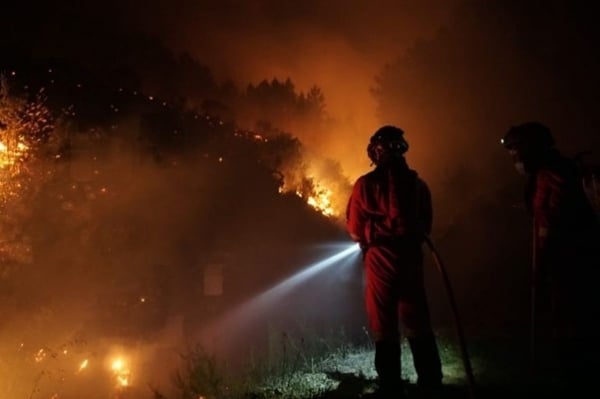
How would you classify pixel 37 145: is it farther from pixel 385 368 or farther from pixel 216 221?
pixel 385 368

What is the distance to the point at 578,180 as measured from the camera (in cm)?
357

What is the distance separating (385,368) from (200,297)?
12251mm

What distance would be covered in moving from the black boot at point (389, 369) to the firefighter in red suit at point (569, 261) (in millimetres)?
1245

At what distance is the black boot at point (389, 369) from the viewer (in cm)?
396

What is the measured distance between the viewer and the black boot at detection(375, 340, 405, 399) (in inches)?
156

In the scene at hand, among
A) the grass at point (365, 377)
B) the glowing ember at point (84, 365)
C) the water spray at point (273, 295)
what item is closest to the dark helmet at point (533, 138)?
the grass at point (365, 377)

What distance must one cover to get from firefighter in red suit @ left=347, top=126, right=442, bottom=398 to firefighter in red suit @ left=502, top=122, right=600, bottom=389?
1.02m

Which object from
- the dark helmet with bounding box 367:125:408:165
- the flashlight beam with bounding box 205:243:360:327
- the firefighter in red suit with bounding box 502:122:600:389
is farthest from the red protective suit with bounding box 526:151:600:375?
the flashlight beam with bounding box 205:243:360:327

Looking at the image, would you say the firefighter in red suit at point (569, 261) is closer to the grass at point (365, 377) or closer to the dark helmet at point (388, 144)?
the grass at point (365, 377)

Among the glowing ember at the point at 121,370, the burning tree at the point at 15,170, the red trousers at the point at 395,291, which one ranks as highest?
the burning tree at the point at 15,170

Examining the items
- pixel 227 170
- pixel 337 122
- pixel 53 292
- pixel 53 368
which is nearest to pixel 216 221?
pixel 227 170

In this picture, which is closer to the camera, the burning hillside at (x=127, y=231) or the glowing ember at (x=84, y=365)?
the burning hillside at (x=127, y=231)

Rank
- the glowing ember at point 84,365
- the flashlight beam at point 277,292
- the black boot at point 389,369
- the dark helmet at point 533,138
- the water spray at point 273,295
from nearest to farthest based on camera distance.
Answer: the dark helmet at point 533,138, the black boot at point 389,369, the glowing ember at point 84,365, the water spray at point 273,295, the flashlight beam at point 277,292

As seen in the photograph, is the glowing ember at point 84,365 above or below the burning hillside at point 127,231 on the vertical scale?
below
